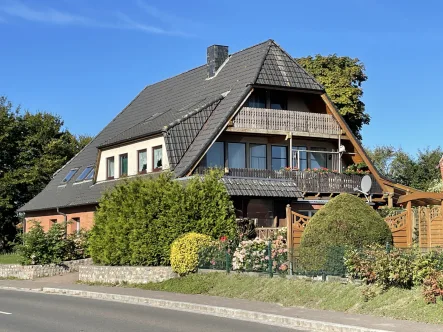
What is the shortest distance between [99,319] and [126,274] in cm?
935

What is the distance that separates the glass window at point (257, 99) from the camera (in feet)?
117

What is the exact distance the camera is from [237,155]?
35.4 metres

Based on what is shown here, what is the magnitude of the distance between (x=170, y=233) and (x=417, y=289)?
11.1 m

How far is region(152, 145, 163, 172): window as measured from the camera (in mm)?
34719

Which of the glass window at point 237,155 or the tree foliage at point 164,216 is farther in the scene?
the glass window at point 237,155

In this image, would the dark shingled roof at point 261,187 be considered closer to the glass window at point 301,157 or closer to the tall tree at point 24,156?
the glass window at point 301,157

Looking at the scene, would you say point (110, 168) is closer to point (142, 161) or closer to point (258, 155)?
point (142, 161)

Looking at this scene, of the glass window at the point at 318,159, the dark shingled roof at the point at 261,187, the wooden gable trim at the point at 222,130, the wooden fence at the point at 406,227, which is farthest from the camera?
the glass window at the point at 318,159

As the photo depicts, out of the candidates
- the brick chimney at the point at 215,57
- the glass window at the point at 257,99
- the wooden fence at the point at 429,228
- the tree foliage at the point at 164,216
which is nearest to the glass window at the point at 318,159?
the glass window at the point at 257,99

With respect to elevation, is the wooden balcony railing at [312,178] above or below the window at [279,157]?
below

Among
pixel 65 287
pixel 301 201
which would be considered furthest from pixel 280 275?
pixel 301 201

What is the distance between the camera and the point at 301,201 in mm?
35219

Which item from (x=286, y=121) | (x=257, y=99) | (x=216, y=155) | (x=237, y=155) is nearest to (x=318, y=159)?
(x=286, y=121)

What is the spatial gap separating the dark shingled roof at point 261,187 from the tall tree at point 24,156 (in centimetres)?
2620
